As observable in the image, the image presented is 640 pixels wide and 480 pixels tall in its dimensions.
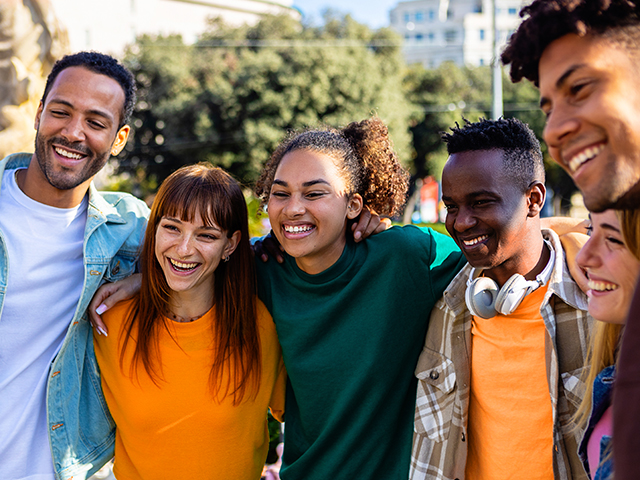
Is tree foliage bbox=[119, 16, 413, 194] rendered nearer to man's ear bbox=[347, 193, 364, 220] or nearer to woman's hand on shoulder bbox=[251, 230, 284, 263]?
woman's hand on shoulder bbox=[251, 230, 284, 263]

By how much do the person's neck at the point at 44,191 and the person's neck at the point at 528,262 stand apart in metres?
2.36

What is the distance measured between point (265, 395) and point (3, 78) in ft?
13.6

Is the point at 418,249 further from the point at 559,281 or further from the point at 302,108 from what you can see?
the point at 302,108

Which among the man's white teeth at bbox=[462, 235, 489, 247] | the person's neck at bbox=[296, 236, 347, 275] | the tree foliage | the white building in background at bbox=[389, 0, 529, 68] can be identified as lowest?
the person's neck at bbox=[296, 236, 347, 275]

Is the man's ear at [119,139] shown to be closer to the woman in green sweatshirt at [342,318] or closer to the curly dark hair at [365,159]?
the curly dark hair at [365,159]

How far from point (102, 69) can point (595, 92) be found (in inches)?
107

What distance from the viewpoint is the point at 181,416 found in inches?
104

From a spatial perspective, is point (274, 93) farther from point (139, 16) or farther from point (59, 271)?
point (139, 16)

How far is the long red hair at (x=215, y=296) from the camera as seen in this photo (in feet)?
8.93

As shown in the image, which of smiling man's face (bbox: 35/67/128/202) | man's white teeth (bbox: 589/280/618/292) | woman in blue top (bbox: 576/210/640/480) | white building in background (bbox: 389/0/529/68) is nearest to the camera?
woman in blue top (bbox: 576/210/640/480)

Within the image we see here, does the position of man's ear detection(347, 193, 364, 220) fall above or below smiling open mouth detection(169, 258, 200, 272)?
above

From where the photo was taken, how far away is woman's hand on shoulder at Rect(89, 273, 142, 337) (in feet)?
9.07

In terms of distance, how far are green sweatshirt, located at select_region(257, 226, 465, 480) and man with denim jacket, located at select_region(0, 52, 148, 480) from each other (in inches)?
41.7

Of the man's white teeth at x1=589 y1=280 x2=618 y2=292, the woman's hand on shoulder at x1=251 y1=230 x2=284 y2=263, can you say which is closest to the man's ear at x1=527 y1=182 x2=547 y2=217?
the man's white teeth at x1=589 y1=280 x2=618 y2=292
